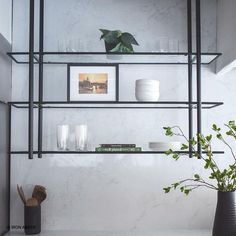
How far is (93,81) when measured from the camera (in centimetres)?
235

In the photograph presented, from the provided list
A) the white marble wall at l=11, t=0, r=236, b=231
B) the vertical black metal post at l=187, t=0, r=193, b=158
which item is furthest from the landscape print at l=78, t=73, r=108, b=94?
the vertical black metal post at l=187, t=0, r=193, b=158

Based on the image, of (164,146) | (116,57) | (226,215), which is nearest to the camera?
(226,215)

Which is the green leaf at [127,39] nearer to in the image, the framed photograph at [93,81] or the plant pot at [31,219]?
the framed photograph at [93,81]

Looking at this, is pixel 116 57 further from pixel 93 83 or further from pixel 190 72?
pixel 190 72

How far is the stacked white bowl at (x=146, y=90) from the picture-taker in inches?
88.2

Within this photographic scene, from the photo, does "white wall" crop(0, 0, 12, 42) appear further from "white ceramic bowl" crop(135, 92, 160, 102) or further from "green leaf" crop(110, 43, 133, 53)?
"white ceramic bowl" crop(135, 92, 160, 102)

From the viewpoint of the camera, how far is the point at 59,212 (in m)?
2.43

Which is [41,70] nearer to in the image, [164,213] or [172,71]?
[172,71]

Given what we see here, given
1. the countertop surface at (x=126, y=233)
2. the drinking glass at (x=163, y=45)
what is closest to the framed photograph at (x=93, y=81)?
the drinking glass at (x=163, y=45)

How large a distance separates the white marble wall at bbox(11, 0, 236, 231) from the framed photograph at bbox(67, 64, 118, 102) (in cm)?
14

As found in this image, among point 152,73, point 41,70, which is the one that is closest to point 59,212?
point 41,70

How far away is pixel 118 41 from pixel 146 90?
0.31 metres

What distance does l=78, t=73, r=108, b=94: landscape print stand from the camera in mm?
2350

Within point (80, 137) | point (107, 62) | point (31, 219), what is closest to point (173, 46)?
point (107, 62)
